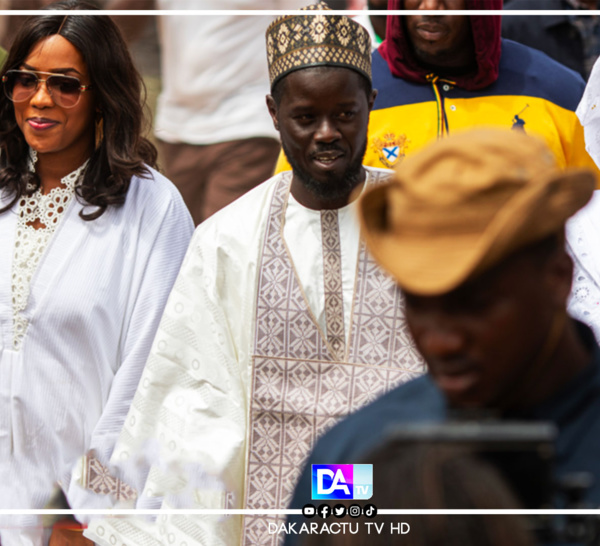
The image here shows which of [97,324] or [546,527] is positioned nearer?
[546,527]

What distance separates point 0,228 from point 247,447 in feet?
3.97

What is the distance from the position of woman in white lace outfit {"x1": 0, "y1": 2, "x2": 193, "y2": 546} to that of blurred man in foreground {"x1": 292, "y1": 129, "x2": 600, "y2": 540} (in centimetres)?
234

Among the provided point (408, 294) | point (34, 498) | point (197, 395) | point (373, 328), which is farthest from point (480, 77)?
point (408, 294)

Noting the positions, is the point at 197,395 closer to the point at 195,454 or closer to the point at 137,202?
the point at 195,454

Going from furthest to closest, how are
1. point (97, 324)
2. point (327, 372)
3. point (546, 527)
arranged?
1. point (97, 324)
2. point (327, 372)
3. point (546, 527)

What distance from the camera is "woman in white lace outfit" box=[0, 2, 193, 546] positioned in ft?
13.5

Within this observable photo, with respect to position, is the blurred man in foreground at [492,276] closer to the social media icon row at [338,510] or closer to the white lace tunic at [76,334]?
the social media icon row at [338,510]

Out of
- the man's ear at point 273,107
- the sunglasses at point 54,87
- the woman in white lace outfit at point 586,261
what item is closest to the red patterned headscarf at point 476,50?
the man's ear at point 273,107

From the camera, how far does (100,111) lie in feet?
14.0

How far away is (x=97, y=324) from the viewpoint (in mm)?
4094

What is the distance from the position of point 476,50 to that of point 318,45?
2.32 ft

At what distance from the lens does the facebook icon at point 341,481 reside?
1.99 meters

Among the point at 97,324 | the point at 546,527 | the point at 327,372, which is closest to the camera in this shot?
the point at 546,527

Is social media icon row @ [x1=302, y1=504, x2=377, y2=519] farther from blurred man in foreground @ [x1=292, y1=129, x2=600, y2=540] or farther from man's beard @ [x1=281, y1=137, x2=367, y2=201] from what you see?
man's beard @ [x1=281, y1=137, x2=367, y2=201]
